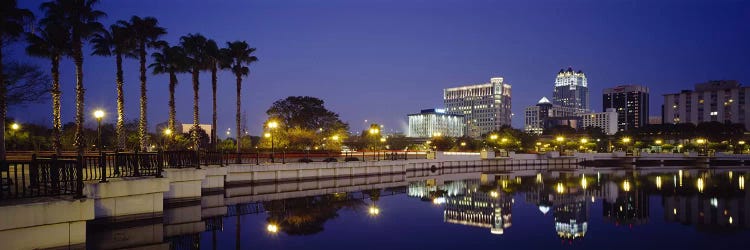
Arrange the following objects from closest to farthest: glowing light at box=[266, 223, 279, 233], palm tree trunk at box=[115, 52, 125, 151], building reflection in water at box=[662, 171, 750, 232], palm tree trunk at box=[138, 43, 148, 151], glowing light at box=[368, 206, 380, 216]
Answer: glowing light at box=[266, 223, 279, 233]
building reflection in water at box=[662, 171, 750, 232]
glowing light at box=[368, 206, 380, 216]
palm tree trunk at box=[115, 52, 125, 151]
palm tree trunk at box=[138, 43, 148, 151]

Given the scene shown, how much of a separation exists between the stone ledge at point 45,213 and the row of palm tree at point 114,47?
956 centimetres

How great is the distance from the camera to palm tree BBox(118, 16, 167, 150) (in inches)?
1436

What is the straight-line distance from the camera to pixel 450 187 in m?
39.9

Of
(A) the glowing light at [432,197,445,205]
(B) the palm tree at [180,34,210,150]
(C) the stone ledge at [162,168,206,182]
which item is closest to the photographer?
(C) the stone ledge at [162,168,206,182]

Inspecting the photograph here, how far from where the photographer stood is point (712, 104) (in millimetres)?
172125

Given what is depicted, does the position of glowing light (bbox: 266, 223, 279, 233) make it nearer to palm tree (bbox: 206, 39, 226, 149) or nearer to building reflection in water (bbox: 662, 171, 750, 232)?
building reflection in water (bbox: 662, 171, 750, 232)

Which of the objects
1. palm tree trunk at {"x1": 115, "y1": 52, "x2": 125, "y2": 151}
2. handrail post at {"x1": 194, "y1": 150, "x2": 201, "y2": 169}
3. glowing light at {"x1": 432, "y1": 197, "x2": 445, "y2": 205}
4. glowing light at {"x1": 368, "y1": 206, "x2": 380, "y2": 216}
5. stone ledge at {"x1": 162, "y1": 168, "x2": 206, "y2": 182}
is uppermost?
palm tree trunk at {"x1": 115, "y1": 52, "x2": 125, "y2": 151}

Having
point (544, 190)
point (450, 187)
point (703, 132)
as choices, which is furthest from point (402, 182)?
point (703, 132)

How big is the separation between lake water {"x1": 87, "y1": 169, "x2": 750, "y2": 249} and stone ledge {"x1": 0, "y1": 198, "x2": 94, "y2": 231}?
180cm

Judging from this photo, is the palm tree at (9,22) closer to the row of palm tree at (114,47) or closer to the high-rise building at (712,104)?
the row of palm tree at (114,47)

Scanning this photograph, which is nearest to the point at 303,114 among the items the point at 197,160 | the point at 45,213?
the point at 197,160

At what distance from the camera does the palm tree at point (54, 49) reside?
91.1ft

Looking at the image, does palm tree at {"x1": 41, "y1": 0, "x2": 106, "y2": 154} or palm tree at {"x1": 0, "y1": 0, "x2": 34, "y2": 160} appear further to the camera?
palm tree at {"x1": 41, "y1": 0, "x2": 106, "y2": 154}

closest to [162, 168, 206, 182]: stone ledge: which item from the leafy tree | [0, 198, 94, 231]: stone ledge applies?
[0, 198, 94, 231]: stone ledge
